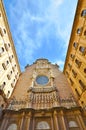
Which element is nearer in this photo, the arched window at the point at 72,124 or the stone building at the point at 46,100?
the arched window at the point at 72,124

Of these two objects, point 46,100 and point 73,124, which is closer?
point 73,124

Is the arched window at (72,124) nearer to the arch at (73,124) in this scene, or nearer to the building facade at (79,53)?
the arch at (73,124)

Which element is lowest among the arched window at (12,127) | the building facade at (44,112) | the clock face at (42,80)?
the arched window at (12,127)

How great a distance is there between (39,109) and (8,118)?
327 centimetres

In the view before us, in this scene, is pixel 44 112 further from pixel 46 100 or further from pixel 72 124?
A: pixel 72 124

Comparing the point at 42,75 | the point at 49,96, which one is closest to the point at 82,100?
the point at 49,96

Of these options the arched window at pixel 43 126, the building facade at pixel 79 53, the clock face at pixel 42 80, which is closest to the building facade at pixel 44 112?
the arched window at pixel 43 126

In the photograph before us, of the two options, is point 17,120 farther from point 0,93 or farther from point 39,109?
point 0,93

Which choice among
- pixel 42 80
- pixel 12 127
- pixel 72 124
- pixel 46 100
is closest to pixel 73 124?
pixel 72 124

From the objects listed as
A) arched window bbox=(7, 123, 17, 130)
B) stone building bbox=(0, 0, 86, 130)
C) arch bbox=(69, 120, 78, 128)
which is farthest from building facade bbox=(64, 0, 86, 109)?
arched window bbox=(7, 123, 17, 130)

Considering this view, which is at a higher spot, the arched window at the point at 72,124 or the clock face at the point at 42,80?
the clock face at the point at 42,80

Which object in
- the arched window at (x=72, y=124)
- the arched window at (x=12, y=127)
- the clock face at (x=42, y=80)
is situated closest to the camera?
the arched window at (x=12, y=127)

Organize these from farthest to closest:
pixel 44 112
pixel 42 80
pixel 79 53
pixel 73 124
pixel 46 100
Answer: pixel 79 53 < pixel 42 80 < pixel 46 100 < pixel 44 112 < pixel 73 124

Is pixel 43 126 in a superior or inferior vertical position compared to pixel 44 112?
inferior
